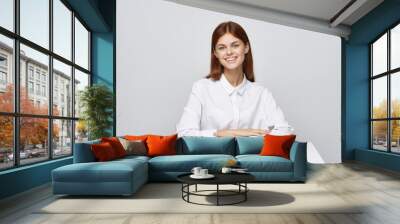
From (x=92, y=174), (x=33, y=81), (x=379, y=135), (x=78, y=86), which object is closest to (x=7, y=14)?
(x=33, y=81)

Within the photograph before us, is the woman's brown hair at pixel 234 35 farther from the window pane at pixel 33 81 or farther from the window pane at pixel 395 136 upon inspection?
the window pane at pixel 33 81

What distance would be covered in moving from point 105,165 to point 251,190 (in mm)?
1923

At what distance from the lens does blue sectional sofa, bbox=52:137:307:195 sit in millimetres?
4715

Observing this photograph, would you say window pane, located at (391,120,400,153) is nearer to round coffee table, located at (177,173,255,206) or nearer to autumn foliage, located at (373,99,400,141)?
autumn foliage, located at (373,99,400,141)

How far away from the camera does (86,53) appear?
830cm

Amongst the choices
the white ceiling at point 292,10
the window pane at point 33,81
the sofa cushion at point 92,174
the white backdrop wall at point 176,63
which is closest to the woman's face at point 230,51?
the white backdrop wall at point 176,63

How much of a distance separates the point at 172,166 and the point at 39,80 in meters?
2.34

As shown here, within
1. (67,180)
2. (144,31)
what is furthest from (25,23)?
(144,31)

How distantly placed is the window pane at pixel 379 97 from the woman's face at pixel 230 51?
3144mm

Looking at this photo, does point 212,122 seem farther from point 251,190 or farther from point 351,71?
point 351,71

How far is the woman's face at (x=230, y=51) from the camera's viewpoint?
25.2 ft

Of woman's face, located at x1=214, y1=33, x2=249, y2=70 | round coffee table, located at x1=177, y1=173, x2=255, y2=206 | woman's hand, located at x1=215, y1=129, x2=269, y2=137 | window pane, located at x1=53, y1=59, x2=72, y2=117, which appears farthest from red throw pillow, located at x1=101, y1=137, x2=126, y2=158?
woman's face, located at x1=214, y1=33, x2=249, y2=70

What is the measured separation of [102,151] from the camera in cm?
549

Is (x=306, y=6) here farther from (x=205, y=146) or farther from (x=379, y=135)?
(x=205, y=146)
